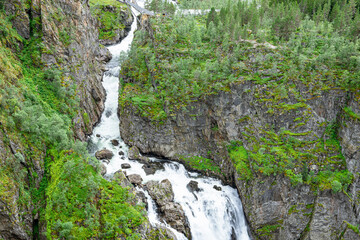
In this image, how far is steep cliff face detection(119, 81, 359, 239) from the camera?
1337 inches

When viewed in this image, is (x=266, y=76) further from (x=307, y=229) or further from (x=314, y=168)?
(x=307, y=229)

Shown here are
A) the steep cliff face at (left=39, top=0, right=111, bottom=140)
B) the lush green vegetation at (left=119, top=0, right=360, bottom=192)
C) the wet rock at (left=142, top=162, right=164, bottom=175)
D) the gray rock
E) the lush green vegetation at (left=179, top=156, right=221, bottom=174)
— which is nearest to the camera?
the lush green vegetation at (left=119, top=0, right=360, bottom=192)

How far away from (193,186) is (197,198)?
257cm

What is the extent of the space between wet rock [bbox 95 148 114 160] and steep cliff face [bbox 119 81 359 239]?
201 inches

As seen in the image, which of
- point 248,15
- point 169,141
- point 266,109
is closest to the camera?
point 266,109

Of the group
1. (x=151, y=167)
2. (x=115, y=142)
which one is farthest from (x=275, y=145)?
(x=115, y=142)

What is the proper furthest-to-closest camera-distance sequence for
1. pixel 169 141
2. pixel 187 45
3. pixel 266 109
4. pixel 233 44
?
pixel 187 45
pixel 233 44
pixel 169 141
pixel 266 109

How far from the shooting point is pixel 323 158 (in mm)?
36344

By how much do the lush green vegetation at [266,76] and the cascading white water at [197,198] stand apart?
5.76 metres

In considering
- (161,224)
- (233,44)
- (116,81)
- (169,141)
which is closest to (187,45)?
(233,44)

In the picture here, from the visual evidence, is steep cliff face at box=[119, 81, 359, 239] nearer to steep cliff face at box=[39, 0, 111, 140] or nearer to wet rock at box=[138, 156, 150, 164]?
wet rock at box=[138, 156, 150, 164]

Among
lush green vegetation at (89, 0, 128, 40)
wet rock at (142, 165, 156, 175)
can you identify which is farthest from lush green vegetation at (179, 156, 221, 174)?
lush green vegetation at (89, 0, 128, 40)

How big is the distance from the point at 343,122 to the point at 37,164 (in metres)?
44.9

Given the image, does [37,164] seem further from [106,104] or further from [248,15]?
[248,15]
